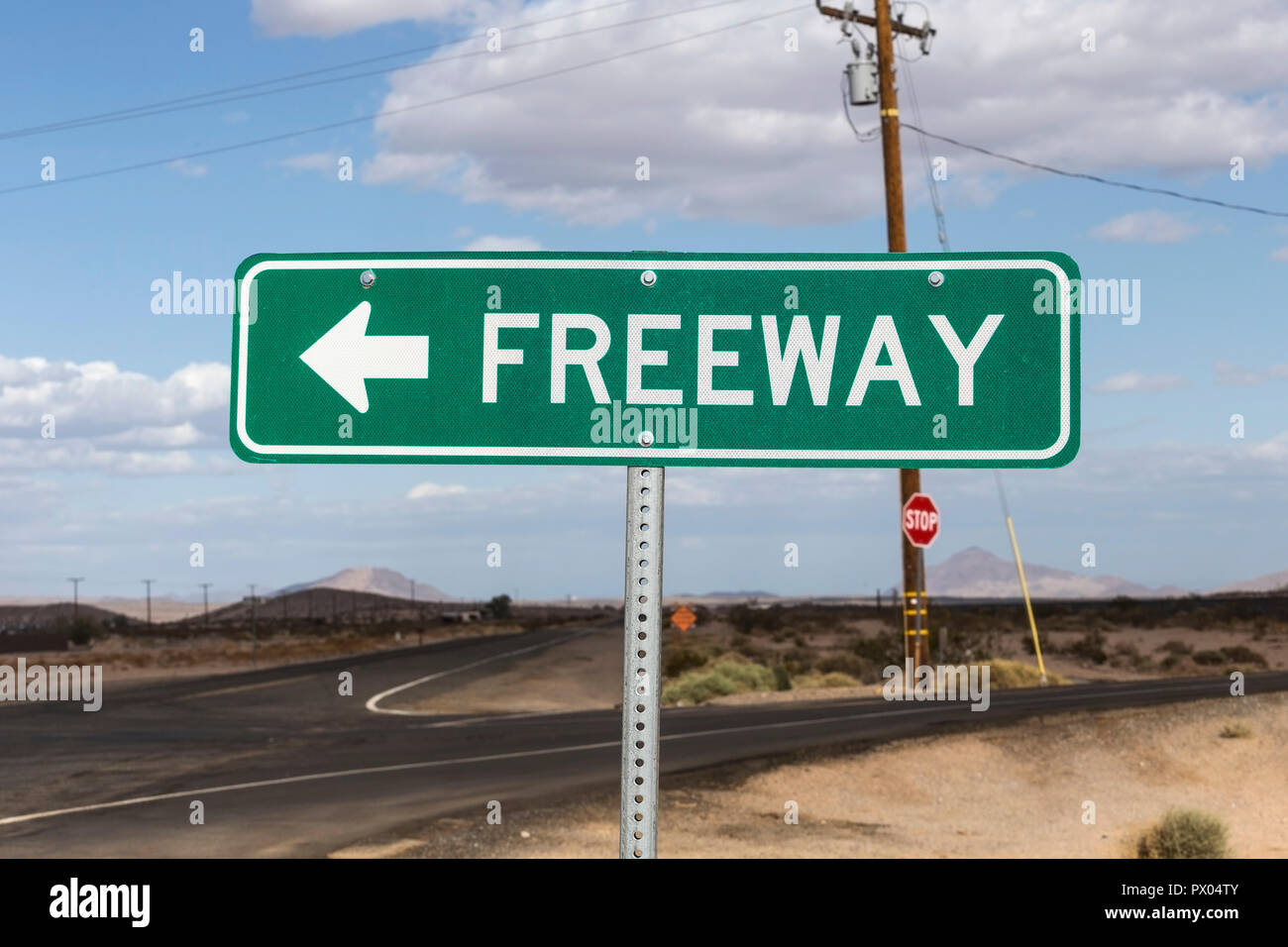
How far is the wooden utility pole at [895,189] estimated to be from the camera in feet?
81.9

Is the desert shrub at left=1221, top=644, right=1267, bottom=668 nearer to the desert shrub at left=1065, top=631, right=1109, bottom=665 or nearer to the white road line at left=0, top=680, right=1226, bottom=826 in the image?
the desert shrub at left=1065, top=631, right=1109, bottom=665

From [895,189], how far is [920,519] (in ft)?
19.6

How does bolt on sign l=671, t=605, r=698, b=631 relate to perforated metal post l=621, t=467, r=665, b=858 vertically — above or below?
below

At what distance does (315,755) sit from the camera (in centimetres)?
2028

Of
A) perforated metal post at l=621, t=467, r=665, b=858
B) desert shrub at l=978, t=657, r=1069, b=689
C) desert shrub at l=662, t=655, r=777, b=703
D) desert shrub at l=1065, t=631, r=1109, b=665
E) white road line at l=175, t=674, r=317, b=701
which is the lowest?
desert shrub at l=1065, t=631, r=1109, b=665

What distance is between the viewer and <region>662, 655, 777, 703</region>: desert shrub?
33094mm

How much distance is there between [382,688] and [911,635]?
52.8ft

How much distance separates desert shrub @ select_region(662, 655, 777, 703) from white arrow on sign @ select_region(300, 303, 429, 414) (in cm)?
2936

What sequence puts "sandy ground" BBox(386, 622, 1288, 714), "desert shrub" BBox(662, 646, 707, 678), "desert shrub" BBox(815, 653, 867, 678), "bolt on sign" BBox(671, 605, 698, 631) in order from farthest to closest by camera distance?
1. "desert shrub" BBox(662, 646, 707, 678)
2. "desert shrub" BBox(815, 653, 867, 678)
3. "bolt on sign" BBox(671, 605, 698, 631)
4. "sandy ground" BBox(386, 622, 1288, 714)

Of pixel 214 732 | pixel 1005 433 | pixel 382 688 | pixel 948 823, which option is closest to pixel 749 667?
pixel 382 688

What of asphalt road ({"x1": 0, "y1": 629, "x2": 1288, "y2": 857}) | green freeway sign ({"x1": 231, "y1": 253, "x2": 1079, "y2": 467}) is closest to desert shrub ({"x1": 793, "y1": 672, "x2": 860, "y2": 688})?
asphalt road ({"x1": 0, "y1": 629, "x2": 1288, "y2": 857})

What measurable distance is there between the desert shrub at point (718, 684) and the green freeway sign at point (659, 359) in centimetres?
2937

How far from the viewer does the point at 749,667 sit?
119ft

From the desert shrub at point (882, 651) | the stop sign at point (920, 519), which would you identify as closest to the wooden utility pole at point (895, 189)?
the stop sign at point (920, 519)
